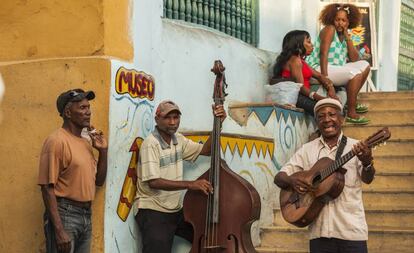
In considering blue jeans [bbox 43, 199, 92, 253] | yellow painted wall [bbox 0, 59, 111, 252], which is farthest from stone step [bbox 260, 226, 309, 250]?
blue jeans [bbox 43, 199, 92, 253]

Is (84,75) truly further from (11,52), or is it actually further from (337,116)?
(337,116)

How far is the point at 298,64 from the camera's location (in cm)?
904

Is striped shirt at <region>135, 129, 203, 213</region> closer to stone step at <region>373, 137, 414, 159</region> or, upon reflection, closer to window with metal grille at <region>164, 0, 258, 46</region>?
window with metal grille at <region>164, 0, 258, 46</region>

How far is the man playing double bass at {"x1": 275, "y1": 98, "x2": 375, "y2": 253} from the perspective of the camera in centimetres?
555

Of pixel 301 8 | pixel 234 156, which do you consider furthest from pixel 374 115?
pixel 234 156

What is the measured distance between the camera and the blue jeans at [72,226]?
585 centimetres

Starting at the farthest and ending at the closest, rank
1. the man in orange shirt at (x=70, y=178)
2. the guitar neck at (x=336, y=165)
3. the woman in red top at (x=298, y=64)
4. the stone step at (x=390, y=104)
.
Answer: the stone step at (x=390, y=104) → the woman in red top at (x=298, y=64) → the man in orange shirt at (x=70, y=178) → the guitar neck at (x=336, y=165)

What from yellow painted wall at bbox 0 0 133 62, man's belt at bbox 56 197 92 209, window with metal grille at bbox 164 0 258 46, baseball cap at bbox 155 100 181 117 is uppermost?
window with metal grille at bbox 164 0 258 46

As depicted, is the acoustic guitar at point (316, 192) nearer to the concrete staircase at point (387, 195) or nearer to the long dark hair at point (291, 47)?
the concrete staircase at point (387, 195)

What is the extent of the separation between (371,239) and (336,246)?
1.78 metres

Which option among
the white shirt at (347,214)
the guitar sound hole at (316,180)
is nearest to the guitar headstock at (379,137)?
the white shirt at (347,214)

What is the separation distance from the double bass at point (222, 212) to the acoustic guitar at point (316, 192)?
40 centimetres

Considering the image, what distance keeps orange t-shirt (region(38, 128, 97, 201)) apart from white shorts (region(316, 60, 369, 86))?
13.8 feet

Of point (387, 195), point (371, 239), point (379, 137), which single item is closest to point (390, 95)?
point (387, 195)
